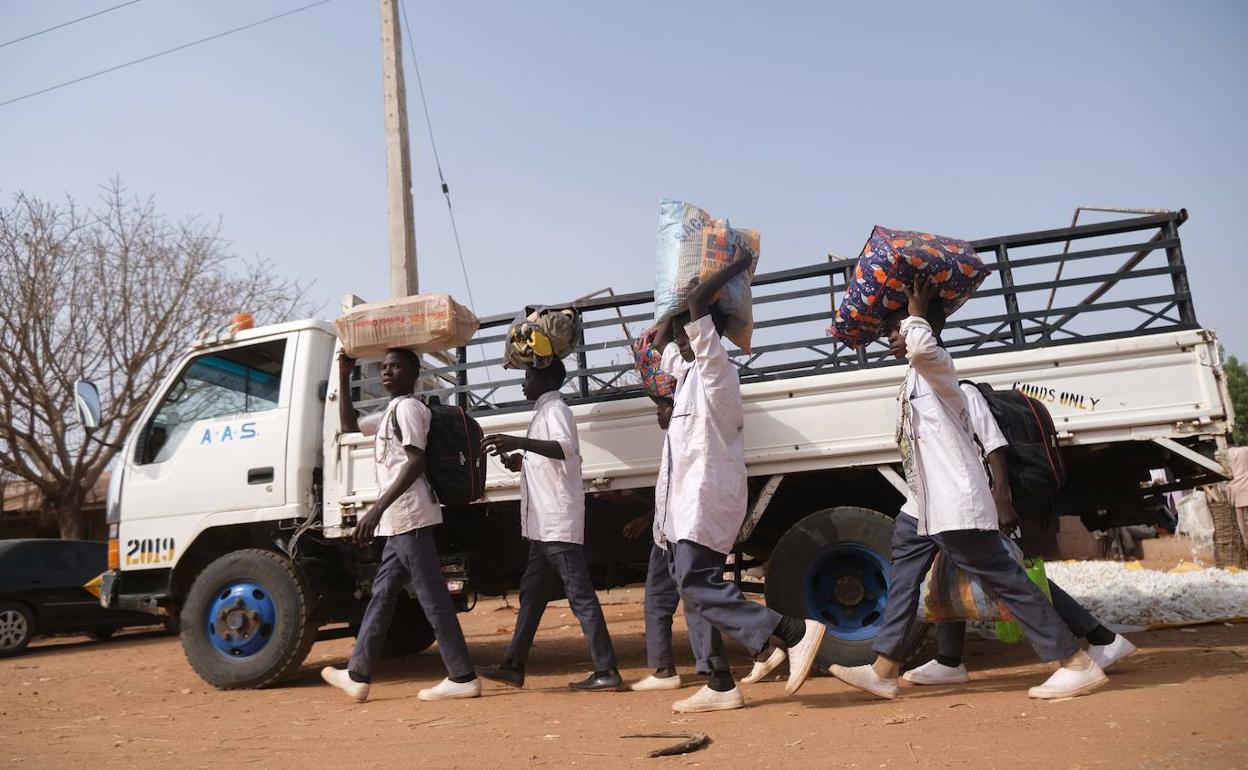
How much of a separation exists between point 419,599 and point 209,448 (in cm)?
226

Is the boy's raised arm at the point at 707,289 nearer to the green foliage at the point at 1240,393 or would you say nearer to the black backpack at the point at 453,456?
the black backpack at the point at 453,456

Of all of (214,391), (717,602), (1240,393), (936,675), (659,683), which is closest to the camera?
(717,602)

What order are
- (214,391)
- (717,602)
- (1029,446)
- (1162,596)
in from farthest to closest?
(1162,596) < (214,391) < (1029,446) < (717,602)

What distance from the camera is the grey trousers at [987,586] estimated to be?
3543mm

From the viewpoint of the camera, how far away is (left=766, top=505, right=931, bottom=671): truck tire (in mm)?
4613

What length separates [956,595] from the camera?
12.8 feet

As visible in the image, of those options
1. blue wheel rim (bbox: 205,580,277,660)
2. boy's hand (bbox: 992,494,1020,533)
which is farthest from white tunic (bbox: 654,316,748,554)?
blue wheel rim (bbox: 205,580,277,660)

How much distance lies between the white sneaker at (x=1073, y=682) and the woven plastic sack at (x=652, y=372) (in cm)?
217

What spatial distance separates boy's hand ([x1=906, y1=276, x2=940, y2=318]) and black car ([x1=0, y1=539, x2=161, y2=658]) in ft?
32.8

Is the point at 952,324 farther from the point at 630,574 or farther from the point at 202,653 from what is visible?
the point at 202,653

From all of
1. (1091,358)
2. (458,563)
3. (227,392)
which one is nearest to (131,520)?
(227,392)

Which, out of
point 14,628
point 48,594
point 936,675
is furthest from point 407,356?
point 48,594

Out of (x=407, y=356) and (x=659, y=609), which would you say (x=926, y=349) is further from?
(x=407, y=356)

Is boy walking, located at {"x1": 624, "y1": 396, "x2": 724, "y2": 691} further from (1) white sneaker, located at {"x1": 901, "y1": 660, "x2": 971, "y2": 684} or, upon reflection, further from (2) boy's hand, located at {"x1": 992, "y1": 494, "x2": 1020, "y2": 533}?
(2) boy's hand, located at {"x1": 992, "y1": 494, "x2": 1020, "y2": 533}
